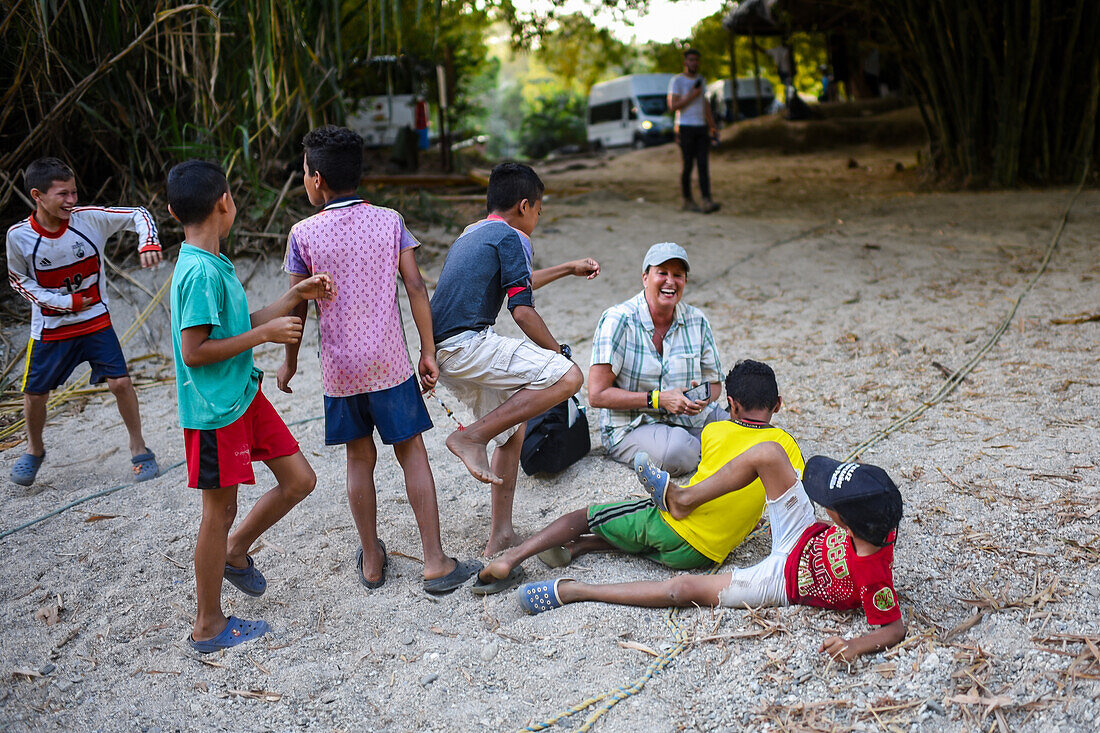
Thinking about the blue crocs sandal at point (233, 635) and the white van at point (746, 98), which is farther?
the white van at point (746, 98)

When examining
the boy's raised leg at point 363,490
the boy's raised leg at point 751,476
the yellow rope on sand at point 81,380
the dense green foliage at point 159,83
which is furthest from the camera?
the dense green foliage at point 159,83

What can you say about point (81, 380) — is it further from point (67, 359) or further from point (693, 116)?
point (693, 116)

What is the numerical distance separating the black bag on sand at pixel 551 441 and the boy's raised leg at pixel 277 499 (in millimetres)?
1131

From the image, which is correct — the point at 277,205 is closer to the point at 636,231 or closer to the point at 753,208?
the point at 636,231

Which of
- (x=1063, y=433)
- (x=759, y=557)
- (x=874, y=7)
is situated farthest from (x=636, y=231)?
(x=759, y=557)

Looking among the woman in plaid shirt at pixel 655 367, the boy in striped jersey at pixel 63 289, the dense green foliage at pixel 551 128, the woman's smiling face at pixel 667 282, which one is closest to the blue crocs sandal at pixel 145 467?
the boy in striped jersey at pixel 63 289

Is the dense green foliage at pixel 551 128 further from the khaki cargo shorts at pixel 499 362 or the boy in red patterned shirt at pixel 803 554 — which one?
the boy in red patterned shirt at pixel 803 554

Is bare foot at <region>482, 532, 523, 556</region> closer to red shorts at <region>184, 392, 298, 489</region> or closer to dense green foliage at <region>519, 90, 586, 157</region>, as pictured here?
red shorts at <region>184, 392, 298, 489</region>

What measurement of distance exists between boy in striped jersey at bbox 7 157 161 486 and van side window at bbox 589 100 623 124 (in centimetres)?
1832

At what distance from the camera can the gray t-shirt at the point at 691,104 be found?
888cm

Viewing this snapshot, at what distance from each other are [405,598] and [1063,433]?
2.86 meters

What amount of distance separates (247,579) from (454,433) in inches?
34.3

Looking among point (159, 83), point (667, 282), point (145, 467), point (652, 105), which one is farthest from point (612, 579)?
point (652, 105)

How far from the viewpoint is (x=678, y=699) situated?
7.24 feet
